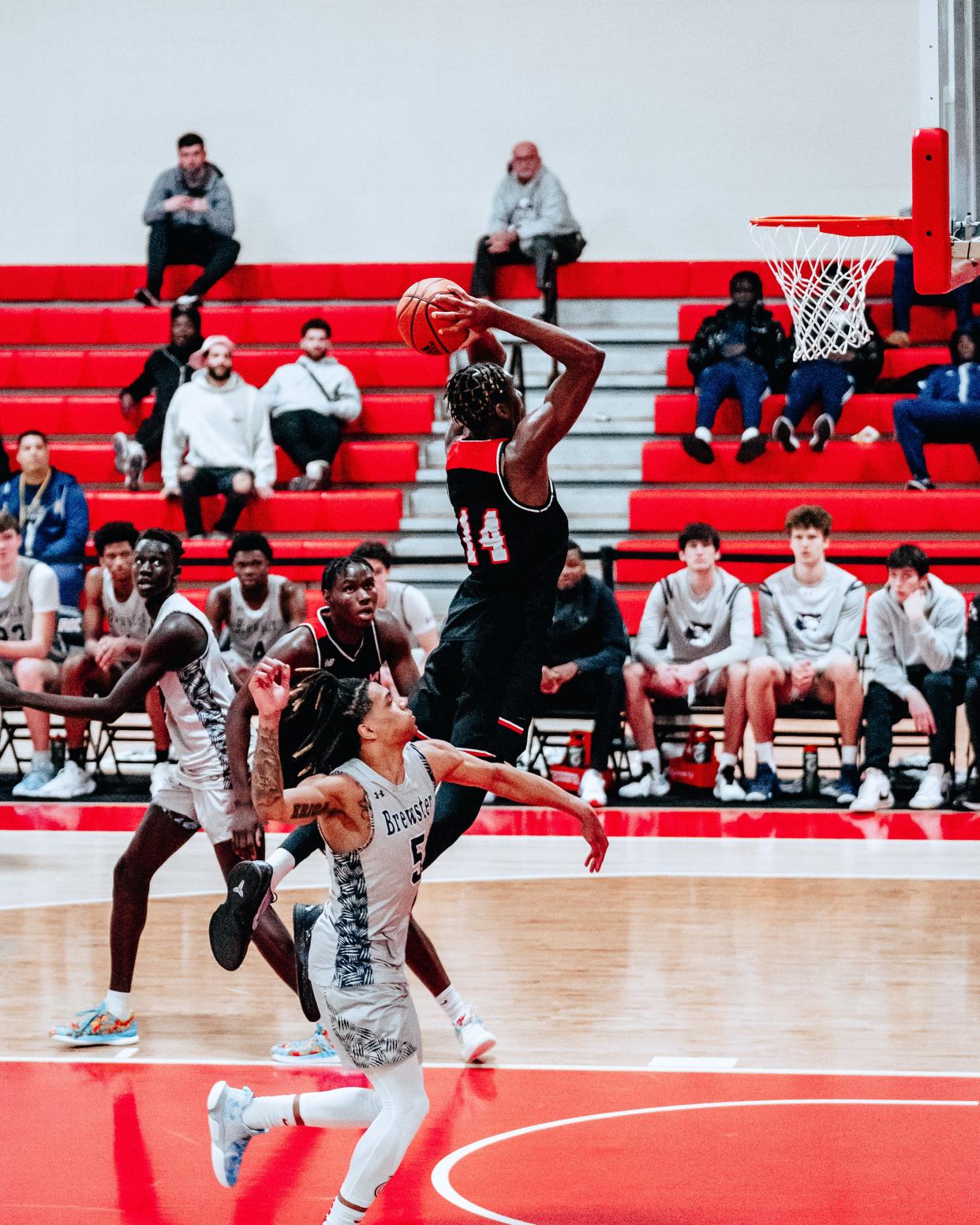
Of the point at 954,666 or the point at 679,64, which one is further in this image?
the point at 679,64

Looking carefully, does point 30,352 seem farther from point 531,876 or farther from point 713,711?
point 531,876

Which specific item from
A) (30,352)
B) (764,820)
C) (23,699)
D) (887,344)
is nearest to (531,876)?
(764,820)

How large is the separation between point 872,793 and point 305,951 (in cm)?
549

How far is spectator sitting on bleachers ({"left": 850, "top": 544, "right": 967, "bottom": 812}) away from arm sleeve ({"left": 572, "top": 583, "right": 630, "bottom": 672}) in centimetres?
124

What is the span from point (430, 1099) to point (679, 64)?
11288 mm

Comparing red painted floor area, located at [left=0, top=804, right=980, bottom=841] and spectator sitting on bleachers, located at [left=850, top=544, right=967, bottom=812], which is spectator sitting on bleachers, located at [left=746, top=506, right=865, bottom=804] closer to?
spectator sitting on bleachers, located at [left=850, top=544, right=967, bottom=812]

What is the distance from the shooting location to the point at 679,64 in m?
14.3

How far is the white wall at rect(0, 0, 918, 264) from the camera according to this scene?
14.2m

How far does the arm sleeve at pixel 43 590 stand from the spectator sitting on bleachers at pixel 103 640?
0.17 meters

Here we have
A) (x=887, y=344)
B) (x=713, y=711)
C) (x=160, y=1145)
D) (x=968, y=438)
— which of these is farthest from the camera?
(x=887, y=344)

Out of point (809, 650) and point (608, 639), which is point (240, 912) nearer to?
point (608, 639)

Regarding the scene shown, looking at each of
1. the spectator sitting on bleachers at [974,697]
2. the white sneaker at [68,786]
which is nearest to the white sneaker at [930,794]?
the spectator sitting on bleachers at [974,697]

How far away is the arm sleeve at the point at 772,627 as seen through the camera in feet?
30.1

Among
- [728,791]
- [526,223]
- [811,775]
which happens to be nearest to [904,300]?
[526,223]
